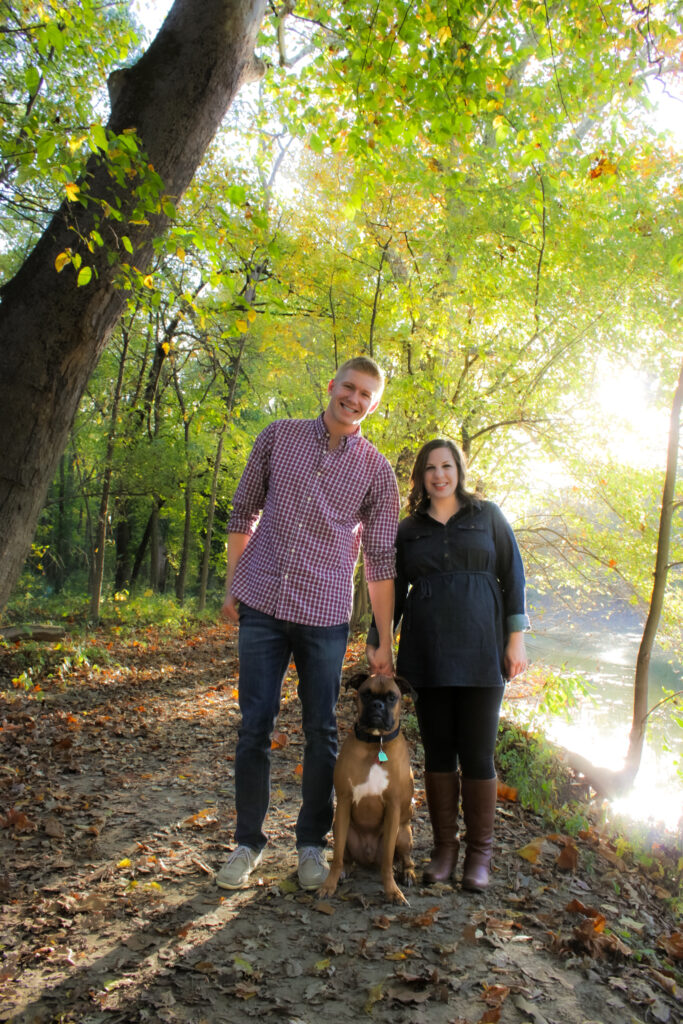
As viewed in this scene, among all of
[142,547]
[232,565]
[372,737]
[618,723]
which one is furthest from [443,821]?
A: [142,547]

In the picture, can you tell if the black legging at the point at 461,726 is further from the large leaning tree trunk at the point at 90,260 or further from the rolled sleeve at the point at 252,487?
the large leaning tree trunk at the point at 90,260

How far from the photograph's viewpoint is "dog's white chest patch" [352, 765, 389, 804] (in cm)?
312

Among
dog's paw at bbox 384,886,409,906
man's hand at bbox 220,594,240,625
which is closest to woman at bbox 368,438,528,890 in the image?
dog's paw at bbox 384,886,409,906

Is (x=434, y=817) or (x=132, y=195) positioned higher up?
(x=132, y=195)

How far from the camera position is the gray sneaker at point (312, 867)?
314 cm

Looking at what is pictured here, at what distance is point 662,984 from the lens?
280 centimetres

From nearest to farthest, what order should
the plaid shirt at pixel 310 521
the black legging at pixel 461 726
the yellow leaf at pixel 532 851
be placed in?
the plaid shirt at pixel 310 521 < the black legging at pixel 461 726 < the yellow leaf at pixel 532 851

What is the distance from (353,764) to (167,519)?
78.4ft

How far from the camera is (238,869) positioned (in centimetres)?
314

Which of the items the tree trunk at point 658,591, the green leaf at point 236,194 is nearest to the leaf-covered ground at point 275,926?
the tree trunk at point 658,591

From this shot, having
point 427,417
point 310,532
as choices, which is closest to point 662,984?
point 310,532

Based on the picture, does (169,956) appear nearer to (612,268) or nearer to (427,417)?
(427,417)

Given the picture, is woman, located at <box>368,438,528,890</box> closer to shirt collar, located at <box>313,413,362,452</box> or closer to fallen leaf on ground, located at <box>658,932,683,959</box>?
→ shirt collar, located at <box>313,413,362,452</box>

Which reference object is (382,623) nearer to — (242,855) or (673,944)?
(242,855)
